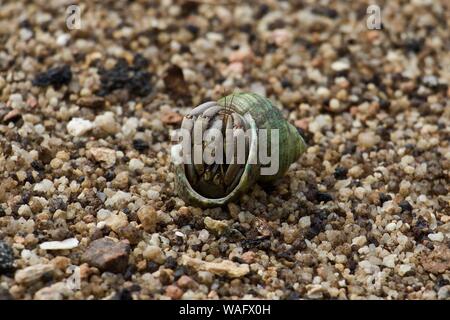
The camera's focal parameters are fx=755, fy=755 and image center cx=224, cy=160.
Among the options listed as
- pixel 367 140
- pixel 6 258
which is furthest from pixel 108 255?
pixel 367 140

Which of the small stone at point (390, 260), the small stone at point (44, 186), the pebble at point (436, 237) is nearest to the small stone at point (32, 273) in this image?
the small stone at point (44, 186)

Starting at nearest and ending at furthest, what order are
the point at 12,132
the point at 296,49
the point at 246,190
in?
the point at 246,190 < the point at 12,132 < the point at 296,49

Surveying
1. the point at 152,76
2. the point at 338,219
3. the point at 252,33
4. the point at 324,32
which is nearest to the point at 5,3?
the point at 152,76

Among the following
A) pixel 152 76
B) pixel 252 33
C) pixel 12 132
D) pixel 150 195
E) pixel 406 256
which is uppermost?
pixel 252 33

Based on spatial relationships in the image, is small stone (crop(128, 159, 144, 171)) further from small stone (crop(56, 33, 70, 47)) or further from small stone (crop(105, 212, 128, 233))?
small stone (crop(56, 33, 70, 47))

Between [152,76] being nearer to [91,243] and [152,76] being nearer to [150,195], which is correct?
[150,195]

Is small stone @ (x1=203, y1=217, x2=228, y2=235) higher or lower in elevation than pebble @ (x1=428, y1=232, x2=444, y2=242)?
higher

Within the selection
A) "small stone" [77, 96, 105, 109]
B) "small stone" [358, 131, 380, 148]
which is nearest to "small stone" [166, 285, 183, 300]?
"small stone" [77, 96, 105, 109]

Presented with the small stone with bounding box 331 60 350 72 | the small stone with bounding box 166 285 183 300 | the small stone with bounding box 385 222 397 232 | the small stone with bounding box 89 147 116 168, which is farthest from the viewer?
the small stone with bounding box 331 60 350 72
